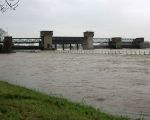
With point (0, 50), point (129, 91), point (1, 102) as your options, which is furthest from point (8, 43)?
point (1, 102)

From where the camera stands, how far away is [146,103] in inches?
875

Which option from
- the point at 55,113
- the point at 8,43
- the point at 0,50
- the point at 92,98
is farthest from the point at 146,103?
the point at 8,43

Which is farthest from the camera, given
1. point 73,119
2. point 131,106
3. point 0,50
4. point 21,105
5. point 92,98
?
point 0,50

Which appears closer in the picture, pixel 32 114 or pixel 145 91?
pixel 32 114

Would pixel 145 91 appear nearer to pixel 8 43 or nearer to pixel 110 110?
pixel 110 110

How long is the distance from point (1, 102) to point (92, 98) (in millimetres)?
11302

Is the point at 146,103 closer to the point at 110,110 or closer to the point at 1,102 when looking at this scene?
the point at 110,110

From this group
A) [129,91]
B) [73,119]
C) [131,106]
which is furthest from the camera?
[129,91]

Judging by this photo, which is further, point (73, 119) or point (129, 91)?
point (129, 91)

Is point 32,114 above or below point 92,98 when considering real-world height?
above

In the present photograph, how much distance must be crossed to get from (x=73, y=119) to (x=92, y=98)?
12.2 m

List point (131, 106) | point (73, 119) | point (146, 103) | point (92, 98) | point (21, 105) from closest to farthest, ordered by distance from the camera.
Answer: point (73, 119) → point (21, 105) → point (131, 106) → point (146, 103) → point (92, 98)

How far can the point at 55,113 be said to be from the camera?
12.7m

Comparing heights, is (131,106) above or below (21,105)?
below
